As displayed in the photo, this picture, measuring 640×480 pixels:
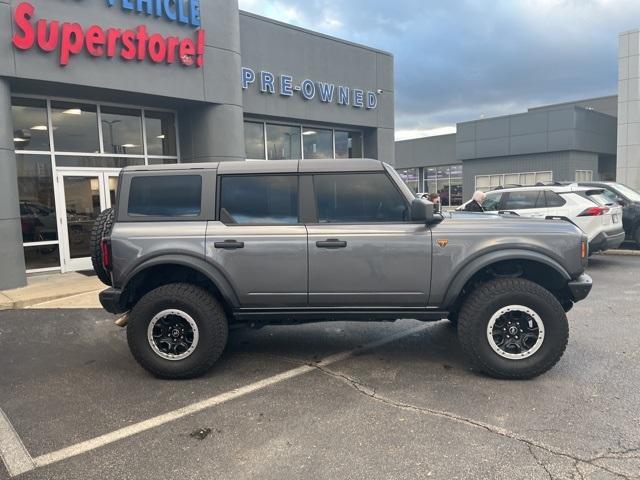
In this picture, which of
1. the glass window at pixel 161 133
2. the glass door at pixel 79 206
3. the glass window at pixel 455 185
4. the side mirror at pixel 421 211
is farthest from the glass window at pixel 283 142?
the glass window at pixel 455 185

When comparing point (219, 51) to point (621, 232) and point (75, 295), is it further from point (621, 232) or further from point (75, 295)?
point (621, 232)

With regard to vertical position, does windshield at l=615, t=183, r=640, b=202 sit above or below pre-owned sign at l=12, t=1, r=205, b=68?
below

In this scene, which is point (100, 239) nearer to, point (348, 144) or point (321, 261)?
point (321, 261)

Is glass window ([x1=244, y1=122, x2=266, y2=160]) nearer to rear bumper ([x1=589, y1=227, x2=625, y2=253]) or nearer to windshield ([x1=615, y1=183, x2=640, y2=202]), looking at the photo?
rear bumper ([x1=589, y1=227, x2=625, y2=253])

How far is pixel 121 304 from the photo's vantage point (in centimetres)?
453

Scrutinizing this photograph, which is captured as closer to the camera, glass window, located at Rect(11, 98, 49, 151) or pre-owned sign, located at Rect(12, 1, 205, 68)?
pre-owned sign, located at Rect(12, 1, 205, 68)

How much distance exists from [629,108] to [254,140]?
1955 centimetres

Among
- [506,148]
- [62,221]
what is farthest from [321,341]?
[506,148]

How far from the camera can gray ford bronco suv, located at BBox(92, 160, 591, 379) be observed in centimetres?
430

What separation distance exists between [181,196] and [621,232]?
8.97 m

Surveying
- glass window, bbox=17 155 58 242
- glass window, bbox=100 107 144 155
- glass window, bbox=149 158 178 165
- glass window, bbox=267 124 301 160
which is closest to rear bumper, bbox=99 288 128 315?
glass window, bbox=17 155 58 242

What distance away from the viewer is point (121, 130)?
1117 cm

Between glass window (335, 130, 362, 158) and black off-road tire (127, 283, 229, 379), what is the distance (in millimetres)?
11910

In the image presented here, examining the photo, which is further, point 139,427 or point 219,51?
point 219,51
